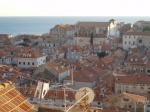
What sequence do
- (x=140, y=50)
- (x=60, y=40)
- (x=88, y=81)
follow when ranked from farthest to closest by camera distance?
1. (x=60, y=40)
2. (x=140, y=50)
3. (x=88, y=81)

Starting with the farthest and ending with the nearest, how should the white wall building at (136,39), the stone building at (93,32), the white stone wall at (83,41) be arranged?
1. the stone building at (93,32)
2. the white stone wall at (83,41)
3. the white wall building at (136,39)

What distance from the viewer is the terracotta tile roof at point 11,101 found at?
5.18 metres

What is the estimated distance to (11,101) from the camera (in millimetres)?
5422

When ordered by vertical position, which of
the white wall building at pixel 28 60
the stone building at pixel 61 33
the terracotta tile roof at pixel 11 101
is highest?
the terracotta tile roof at pixel 11 101

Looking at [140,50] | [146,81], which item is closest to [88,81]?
[146,81]

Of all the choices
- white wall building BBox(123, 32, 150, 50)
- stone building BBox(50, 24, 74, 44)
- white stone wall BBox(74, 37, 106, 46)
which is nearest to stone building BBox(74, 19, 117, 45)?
white stone wall BBox(74, 37, 106, 46)

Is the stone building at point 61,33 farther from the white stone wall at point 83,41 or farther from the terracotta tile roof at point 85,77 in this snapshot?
the terracotta tile roof at point 85,77

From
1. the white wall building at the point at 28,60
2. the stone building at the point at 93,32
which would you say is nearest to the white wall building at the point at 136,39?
the stone building at the point at 93,32

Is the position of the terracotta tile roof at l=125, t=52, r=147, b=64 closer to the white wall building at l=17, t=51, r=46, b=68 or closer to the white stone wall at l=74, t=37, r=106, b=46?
the white wall building at l=17, t=51, r=46, b=68

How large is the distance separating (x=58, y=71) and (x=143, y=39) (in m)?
22.5

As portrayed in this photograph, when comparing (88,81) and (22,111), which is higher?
(22,111)

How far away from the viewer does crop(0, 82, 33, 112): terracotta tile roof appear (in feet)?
Answer: 17.0

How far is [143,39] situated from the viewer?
169 ft

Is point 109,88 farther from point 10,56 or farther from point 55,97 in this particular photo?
point 10,56
